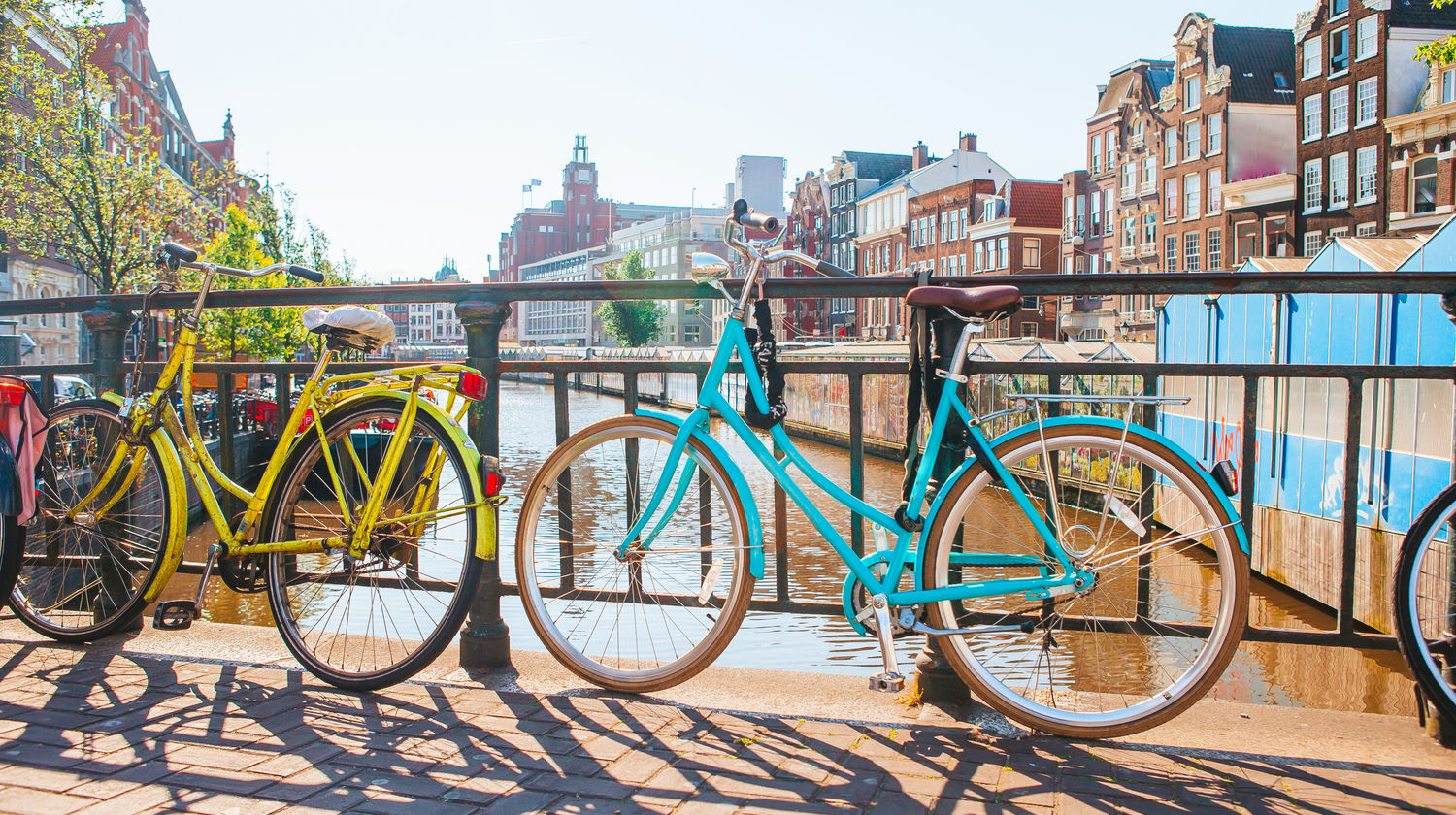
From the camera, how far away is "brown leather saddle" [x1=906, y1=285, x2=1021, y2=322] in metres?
2.41

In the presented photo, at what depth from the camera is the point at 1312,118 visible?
3209cm

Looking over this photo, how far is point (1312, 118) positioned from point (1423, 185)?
509cm

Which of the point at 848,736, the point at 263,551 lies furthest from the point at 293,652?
the point at 848,736

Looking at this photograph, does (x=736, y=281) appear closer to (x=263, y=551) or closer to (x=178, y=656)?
(x=263, y=551)

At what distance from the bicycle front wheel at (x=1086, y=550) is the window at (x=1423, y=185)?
30766 millimetres

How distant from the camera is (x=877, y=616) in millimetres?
2467

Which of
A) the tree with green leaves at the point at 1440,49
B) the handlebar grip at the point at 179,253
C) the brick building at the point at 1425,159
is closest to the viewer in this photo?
the handlebar grip at the point at 179,253

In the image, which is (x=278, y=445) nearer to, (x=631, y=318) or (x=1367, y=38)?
(x=1367, y=38)

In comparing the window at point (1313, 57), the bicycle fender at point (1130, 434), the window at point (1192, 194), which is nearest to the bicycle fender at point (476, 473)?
the bicycle fender at point (1130, 434)

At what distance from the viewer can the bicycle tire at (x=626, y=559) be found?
8.82 feet

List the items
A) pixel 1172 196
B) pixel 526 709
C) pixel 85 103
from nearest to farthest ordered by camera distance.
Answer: pixel 526 709 < pixel 85 103 < pixel 1172 196

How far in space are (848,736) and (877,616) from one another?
282 millimetres

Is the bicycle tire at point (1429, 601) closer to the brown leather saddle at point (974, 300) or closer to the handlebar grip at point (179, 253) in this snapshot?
the brown leather saddle at point (974, 300)

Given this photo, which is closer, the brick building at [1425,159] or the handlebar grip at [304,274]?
the handlebar grip at [304,274]
